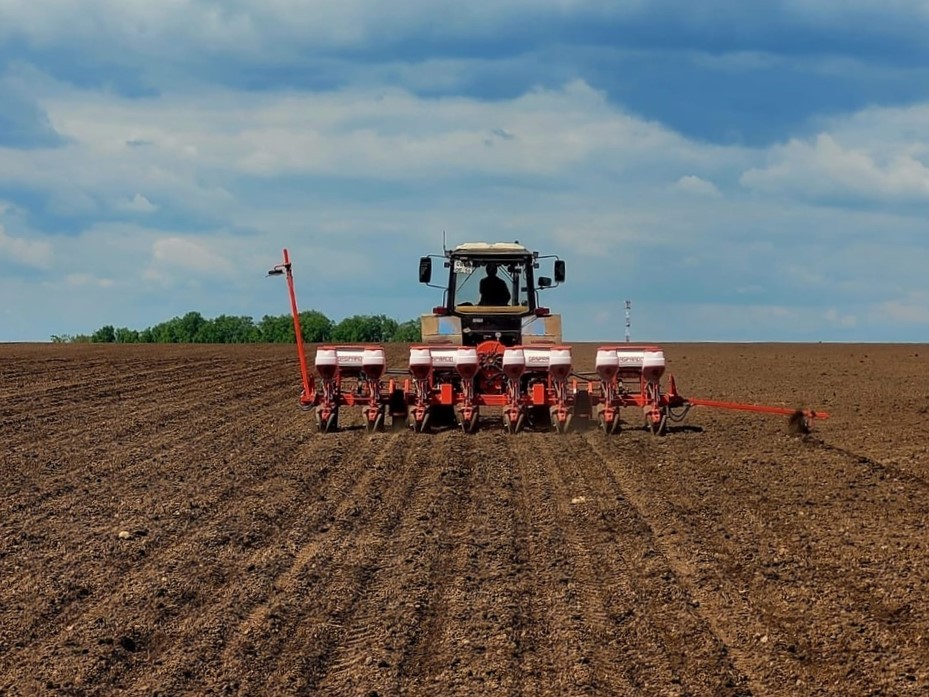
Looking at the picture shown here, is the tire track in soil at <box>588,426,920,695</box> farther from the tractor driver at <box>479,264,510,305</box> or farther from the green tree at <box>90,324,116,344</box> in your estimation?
the green tree at <box>90,324,116,344</box>

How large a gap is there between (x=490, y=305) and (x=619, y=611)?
12.0m

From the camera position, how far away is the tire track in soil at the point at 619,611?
539cm

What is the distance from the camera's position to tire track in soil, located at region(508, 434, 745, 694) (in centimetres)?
539

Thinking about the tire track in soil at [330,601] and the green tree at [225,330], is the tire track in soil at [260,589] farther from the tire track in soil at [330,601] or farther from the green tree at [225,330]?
the green tree at [225,330]

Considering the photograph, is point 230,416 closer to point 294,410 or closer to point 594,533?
point 294,410

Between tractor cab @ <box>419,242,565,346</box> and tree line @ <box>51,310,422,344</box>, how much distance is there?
60.1 m

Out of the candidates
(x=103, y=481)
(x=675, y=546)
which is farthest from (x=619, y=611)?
(x=103, y=481)

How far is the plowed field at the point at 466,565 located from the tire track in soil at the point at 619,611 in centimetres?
2

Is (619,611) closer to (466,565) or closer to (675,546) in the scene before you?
(466,565)

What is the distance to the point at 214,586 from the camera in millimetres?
7137

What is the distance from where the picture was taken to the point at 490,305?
59.8 feet

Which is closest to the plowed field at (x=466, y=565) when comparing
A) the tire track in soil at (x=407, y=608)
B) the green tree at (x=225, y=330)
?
the tire track in soil at (x=407, y=608)

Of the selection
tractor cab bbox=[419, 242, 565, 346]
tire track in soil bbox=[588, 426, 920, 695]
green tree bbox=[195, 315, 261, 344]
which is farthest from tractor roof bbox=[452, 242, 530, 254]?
green tree bbox=[195, 315, 261, 344]

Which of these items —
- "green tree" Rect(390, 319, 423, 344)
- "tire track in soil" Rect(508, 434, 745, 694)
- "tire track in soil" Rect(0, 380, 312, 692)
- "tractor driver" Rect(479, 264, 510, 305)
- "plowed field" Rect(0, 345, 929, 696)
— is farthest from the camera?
"green tree" Rect(390, 319, 423, 344)
